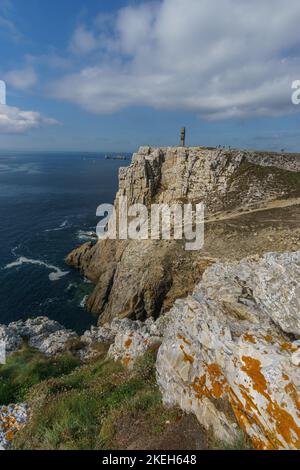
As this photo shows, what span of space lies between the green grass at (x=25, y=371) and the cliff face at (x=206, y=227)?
1562 centimetres

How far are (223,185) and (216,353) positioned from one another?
139 feet

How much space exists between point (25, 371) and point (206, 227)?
28.6 meters

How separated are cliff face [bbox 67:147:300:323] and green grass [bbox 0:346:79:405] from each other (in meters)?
15.6

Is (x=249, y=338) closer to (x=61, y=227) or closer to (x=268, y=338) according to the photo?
(x=268, y=338)

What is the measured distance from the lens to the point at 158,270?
33031 millimetres

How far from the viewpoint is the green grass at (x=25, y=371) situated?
1126cm

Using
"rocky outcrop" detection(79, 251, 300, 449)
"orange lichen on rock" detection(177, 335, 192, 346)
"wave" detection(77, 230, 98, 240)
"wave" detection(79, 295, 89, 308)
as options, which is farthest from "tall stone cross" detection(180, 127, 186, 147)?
"orange lichen on rock" detection(177, 335, 192, 346)

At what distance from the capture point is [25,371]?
13602mm

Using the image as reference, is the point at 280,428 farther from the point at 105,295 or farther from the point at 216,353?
the point at 105,295

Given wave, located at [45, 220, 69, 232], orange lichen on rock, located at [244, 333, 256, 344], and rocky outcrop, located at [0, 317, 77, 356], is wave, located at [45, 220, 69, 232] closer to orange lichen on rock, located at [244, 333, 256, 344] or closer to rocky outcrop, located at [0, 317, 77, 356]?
rocky outcrop, located at [0, 317, 77, 356]

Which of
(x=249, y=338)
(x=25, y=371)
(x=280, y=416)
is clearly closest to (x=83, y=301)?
(x=25, y=371)

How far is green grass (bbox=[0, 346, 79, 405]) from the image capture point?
443 inches

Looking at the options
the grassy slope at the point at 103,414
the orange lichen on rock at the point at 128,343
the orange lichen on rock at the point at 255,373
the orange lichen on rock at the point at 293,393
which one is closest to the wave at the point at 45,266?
the orange lichen on rock at the point at 128,343
